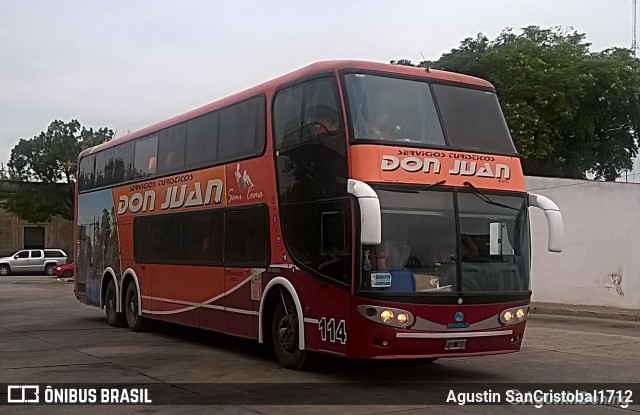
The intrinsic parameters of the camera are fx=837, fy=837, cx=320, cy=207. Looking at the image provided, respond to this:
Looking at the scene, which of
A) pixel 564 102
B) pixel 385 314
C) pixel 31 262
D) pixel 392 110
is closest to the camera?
pixel 385 314

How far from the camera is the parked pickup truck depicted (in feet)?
166

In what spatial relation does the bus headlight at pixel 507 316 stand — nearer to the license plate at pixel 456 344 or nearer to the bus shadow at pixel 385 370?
the license plate at pixel 456 344

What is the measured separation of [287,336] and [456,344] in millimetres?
2545

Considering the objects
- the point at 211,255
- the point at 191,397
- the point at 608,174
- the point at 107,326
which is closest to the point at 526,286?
the point at 191,397

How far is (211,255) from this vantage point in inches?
545

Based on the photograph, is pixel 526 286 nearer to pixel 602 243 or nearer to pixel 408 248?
pixel 408 248

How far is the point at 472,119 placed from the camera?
11.1m

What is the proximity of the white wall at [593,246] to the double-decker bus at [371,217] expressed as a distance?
12.3 meters

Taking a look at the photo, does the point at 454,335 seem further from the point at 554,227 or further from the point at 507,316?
the point at 554,227

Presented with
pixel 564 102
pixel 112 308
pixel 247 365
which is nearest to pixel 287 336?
pixel 247 365

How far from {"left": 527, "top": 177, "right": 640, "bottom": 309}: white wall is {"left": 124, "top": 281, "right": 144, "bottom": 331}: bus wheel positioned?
12.4 metres

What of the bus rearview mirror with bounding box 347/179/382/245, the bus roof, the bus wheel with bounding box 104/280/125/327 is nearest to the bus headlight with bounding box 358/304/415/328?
the bus rearview mirror with bounding box 347/179/382/245

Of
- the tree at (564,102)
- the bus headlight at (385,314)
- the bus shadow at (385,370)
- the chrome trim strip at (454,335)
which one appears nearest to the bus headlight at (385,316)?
the bus headlight at (385,314)

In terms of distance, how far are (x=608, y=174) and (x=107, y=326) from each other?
28623mm
